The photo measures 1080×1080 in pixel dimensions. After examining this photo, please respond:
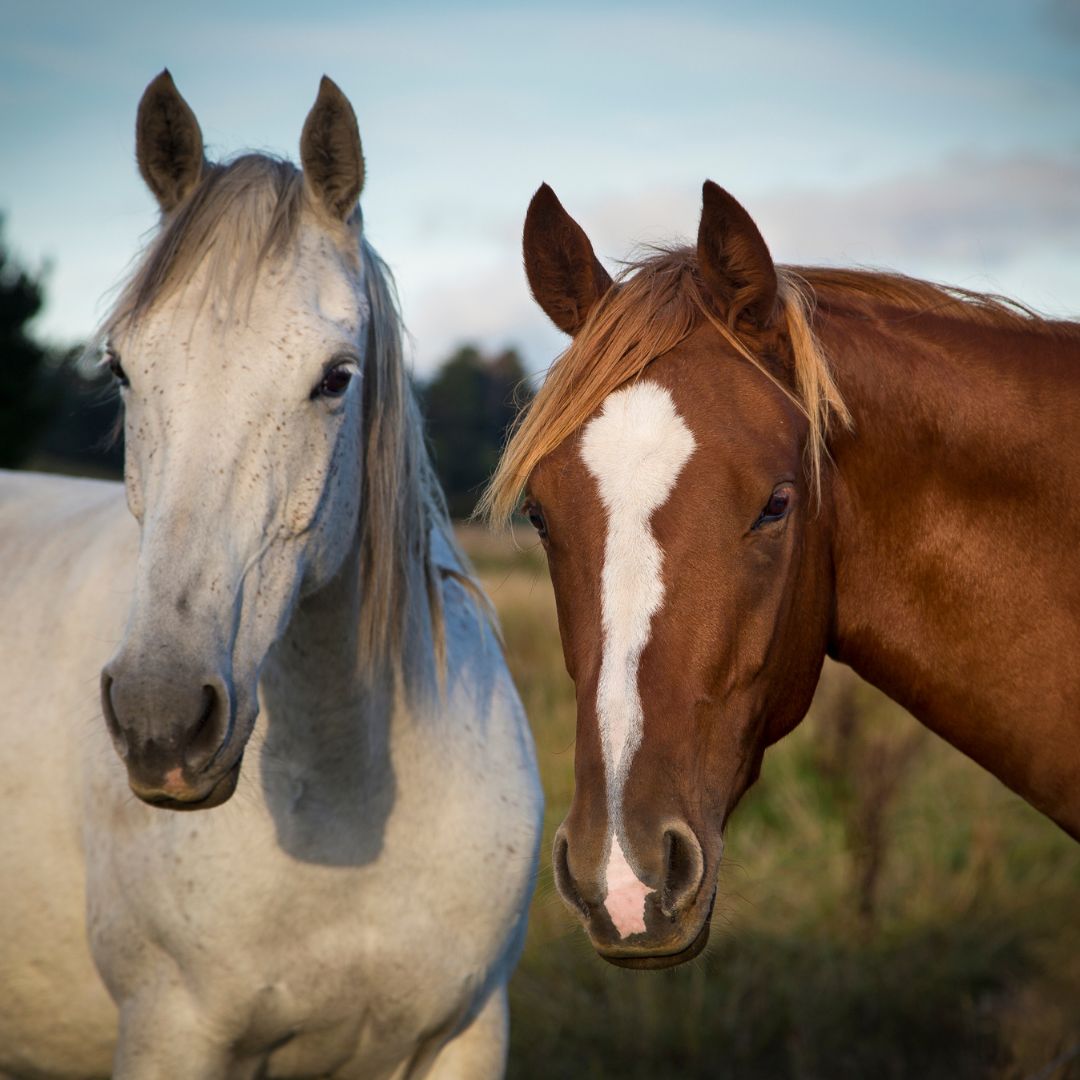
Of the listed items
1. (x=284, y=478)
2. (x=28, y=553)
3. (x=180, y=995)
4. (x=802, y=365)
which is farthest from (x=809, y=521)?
(x=28, y=553)

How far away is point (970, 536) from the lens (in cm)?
233

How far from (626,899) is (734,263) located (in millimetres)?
1271

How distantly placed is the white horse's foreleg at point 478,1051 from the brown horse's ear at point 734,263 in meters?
1.85

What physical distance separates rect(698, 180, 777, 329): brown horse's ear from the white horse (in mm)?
780

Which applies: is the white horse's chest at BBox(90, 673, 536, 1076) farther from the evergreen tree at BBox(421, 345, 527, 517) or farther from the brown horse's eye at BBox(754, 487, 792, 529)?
the evergreen tree at BBox(421, 345, 527, 517)

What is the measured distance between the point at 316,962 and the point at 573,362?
4.95 feet

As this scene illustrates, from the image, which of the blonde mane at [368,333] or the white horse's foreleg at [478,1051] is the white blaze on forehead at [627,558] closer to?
the blonde mane at [368,333]

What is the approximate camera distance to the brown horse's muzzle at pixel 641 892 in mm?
1783

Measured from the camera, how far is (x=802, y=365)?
86.4 inches

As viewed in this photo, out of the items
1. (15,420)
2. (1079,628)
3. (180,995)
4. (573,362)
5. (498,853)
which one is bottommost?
(15,420)

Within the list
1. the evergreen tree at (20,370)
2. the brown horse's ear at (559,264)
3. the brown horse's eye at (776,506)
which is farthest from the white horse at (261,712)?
the evergreen tree at (20,370)

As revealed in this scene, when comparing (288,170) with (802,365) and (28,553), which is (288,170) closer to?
(802,365)

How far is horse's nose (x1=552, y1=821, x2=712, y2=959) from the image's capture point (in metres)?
1.78

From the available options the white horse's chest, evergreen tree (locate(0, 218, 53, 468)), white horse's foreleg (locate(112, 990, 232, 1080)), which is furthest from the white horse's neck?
evergreen tree (locate(0, 218, 53, 468))
